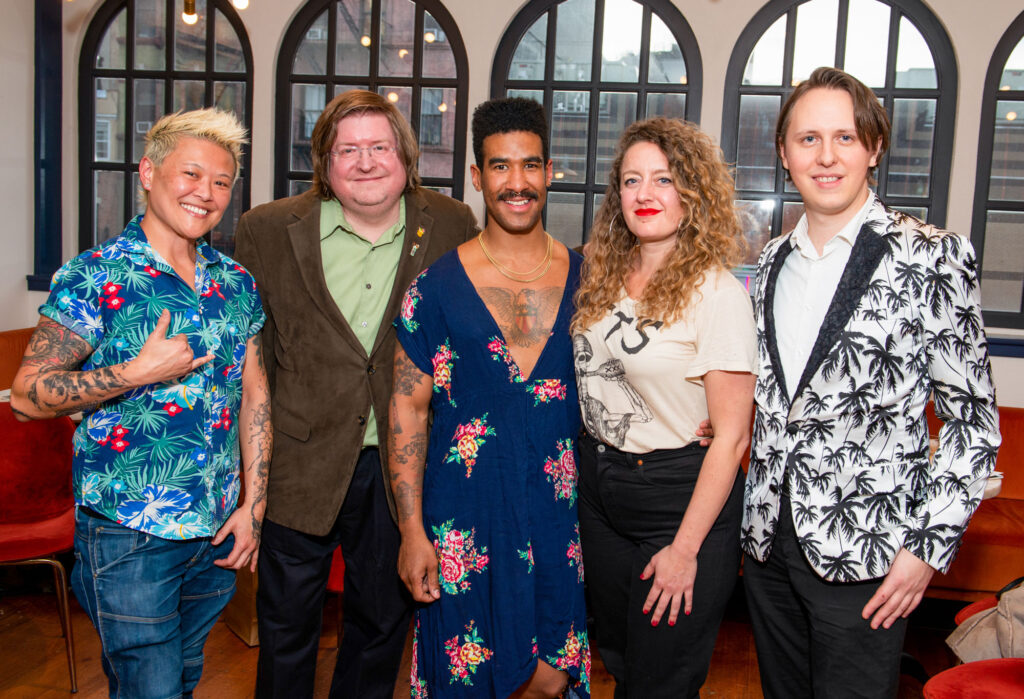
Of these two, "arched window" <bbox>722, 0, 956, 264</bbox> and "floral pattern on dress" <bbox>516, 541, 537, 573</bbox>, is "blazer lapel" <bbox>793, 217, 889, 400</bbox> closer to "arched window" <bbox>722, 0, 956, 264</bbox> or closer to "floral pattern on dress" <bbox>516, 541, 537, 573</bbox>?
"floral pattern on dress" <bbox>516, 541, 537, 573</bbox>

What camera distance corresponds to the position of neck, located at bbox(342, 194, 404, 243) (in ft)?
7.35

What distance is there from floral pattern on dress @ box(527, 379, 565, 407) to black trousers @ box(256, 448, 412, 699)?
0.56 meters

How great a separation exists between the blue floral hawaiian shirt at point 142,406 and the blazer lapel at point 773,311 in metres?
1.22

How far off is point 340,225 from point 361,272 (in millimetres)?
147

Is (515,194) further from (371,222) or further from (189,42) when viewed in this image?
(189,42)

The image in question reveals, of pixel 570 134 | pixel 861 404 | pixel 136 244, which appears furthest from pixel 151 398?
pixel 570 134

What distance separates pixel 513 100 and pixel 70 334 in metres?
1.14

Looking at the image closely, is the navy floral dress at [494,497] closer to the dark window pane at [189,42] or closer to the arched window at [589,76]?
the arched window at [589,76]

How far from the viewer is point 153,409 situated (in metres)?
1.70

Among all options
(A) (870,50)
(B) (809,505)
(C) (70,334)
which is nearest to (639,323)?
(B) (809,505)

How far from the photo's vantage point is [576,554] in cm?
199

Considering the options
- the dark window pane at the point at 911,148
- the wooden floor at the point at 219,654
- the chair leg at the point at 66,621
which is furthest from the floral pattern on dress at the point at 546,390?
the dark window pane at the point at 911,148

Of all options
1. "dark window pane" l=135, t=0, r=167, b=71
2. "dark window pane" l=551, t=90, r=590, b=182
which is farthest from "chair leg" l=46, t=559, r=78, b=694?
"dark window pane" l=135, t=0, r=167, b=71

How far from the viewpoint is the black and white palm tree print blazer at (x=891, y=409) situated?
154cm
